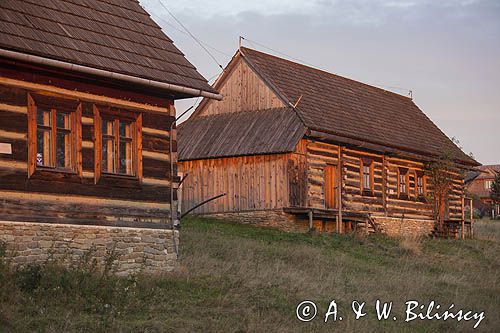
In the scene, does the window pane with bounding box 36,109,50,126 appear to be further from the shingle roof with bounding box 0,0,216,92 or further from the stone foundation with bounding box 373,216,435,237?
the stone foundation with bounding box 373,216,435,237

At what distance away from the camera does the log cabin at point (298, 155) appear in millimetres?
33000

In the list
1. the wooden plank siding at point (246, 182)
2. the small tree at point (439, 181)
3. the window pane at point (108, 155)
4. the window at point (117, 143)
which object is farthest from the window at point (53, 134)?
the small tree at point (439, 181)

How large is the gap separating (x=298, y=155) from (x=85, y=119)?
14.6 meters

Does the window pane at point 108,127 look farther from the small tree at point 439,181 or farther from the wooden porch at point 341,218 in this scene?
the small tree at point 439,181

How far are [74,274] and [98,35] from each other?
5.76m

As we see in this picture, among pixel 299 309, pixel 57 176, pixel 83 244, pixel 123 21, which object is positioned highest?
pixel 123 21

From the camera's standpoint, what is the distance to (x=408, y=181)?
39562mm

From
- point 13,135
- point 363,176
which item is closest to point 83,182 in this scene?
point 13,135

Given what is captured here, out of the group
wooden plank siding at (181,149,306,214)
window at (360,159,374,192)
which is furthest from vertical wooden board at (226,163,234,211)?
window at (360,159,374,192)

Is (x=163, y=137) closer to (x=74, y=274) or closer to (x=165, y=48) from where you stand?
(x=165, y=48)

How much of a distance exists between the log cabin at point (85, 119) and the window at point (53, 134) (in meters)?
0.02

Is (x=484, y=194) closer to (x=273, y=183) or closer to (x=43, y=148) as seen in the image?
(x=273, y=183)

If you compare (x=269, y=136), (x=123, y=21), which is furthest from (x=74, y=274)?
(x=269, y=136)

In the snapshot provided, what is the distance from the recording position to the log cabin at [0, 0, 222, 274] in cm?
1775
